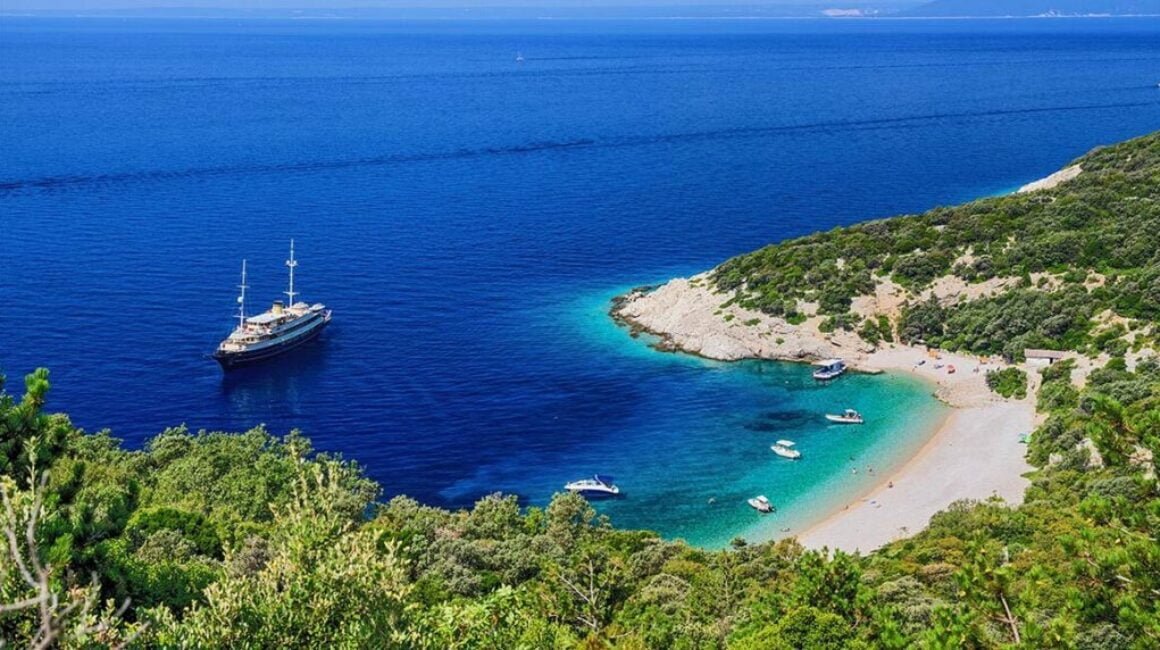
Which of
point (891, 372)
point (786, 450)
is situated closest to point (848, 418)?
point (786, 450)

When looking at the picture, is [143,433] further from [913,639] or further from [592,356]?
[913,639]

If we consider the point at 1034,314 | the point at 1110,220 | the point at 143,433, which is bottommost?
the point at 143,433

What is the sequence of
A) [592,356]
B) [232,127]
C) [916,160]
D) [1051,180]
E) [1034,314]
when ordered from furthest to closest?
1. [232,127]
2. [916,160]
3. [1051,180]
4. [592,356]
5. [1034,314]

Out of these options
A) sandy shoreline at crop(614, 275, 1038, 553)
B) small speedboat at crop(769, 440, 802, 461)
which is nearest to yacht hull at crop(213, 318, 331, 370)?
sandy shoreline at crop(614, 275, 1038, 553)

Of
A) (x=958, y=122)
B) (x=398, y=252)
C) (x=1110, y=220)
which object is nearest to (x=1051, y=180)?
(x=1110, y=220)

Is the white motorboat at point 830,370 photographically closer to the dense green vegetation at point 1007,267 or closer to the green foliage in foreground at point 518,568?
the dense green vegetation at point 1007,267

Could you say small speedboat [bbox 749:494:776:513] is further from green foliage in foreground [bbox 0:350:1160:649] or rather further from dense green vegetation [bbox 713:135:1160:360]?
dense green vegetation [bbox 713:135:1160:360]

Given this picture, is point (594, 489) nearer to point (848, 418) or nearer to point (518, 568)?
point (518, 568)
